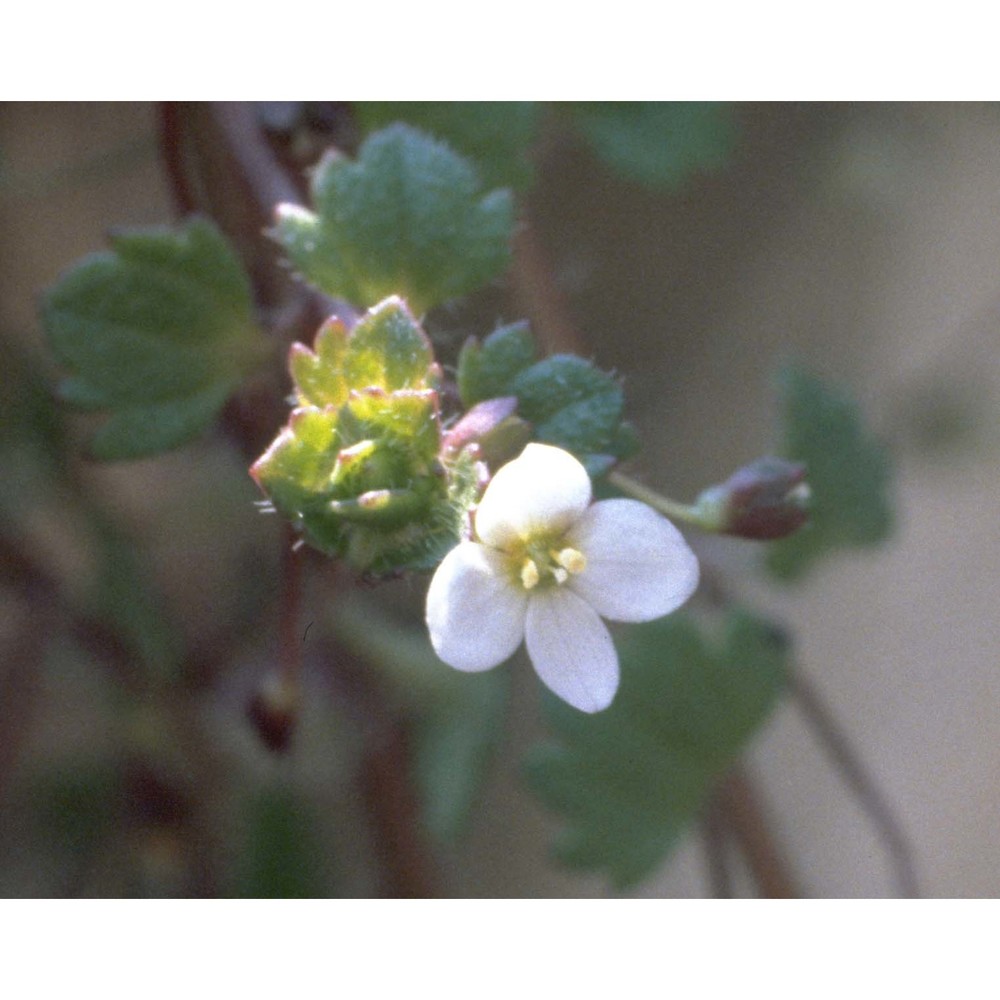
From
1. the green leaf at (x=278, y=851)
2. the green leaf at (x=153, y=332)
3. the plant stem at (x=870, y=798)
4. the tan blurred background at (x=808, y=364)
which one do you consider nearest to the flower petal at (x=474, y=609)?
the green leaf at (x=153, y=332)

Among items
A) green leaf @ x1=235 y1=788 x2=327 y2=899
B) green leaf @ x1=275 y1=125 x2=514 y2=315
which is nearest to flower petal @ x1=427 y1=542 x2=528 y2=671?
green leaf @ x1=275 y1=125 x2=514 y2=315

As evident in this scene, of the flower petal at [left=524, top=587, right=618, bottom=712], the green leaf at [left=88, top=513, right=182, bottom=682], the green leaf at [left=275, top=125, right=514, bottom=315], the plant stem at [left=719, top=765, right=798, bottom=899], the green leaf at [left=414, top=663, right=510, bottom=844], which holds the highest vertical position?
the green leaf at [left=275, top=125, right=514, bottom=315]

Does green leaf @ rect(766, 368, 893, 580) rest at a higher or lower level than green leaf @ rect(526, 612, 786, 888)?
higher

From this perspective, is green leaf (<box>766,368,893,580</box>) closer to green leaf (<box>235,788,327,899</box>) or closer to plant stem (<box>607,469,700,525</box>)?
plant stem (<box>607,469,700,525</box>)
